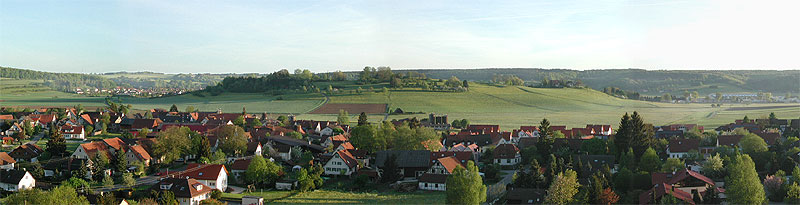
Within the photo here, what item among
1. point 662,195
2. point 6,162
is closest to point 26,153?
point 6,162

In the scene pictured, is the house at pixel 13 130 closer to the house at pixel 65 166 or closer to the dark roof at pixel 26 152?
the dark roof at pixel 26 152

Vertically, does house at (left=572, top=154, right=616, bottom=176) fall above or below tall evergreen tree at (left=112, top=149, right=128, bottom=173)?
above

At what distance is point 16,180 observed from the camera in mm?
20781

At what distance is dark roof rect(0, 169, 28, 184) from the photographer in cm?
2081

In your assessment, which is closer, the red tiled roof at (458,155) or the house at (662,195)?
the house at (662,195)

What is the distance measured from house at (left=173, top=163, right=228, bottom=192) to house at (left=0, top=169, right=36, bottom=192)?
548 cm

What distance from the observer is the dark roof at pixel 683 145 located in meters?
27.1

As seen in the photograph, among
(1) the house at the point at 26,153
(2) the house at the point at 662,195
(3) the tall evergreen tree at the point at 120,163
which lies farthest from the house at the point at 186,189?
(2) the house at the point at 662,195

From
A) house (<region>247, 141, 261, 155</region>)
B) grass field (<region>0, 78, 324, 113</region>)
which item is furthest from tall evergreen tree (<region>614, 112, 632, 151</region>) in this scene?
grass field (<region>0, 78, 324, 113</region>)

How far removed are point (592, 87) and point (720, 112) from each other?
27.5 m

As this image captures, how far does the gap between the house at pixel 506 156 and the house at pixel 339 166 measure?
707cm

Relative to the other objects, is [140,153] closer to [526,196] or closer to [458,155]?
[458,155]

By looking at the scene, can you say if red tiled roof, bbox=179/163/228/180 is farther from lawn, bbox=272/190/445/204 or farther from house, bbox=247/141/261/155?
house, bbox=247/141/261/155

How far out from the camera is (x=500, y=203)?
19.3m
